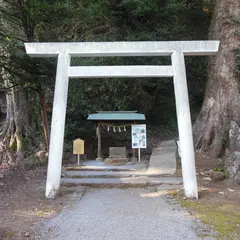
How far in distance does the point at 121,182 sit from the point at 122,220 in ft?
8.19

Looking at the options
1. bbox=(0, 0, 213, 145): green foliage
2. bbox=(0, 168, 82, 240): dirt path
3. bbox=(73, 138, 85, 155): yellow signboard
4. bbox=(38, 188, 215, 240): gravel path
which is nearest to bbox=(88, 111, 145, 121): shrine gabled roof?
bbox=(73, 138, 85, 155): yellow signboard

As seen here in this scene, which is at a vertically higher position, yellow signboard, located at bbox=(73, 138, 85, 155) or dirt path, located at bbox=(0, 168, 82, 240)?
yellow signboard, located at bbox=(73, 138, 85, 155)

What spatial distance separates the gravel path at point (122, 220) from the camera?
138 inches

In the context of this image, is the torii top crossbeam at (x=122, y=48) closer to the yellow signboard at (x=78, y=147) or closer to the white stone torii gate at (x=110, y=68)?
the white stone torii gate at (x=110, y=68)

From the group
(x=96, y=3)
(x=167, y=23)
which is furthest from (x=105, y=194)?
(x=167, y=23)

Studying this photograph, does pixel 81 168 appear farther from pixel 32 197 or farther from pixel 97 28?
pixel 97 28

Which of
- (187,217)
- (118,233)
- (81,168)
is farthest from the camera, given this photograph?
(81,168)

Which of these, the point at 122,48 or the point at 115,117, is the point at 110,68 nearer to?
A: the point at 122,48

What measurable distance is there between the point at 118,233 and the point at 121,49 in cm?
357

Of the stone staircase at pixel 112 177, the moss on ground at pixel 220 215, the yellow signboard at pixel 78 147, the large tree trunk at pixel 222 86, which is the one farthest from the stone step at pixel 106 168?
the moss on ground at pixel 220 215

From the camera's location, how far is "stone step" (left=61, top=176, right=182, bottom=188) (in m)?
6.37

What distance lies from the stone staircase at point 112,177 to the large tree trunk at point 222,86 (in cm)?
221

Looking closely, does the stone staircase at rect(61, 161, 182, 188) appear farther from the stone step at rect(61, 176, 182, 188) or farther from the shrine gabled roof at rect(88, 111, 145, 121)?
the shrine gabled roof at rect(88, 111, 145, 121)

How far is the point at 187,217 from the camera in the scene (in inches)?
164
